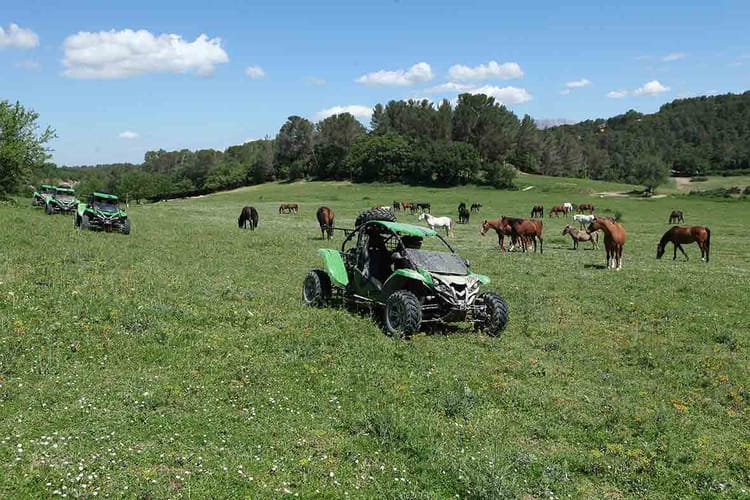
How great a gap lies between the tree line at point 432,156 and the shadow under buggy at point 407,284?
94698 mm

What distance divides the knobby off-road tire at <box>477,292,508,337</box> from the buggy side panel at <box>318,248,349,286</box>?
10.8ft

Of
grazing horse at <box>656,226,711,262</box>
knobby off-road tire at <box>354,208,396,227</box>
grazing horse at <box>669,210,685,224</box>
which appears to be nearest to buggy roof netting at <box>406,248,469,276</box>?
knobby off-road tire at <box>354,208,396,227</box>

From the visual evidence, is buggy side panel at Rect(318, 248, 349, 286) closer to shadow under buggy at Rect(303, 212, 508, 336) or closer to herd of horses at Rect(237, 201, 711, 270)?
shadow under buggy at Rect(303, 212, 508, 336)

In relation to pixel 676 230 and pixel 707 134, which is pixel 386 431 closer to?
pixel 676 230

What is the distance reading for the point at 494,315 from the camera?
38.3 feet

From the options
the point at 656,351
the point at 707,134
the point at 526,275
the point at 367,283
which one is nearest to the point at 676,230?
the point at 526,275

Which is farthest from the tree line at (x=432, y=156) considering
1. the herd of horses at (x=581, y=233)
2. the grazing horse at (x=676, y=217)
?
the herd of horses at (x=581, y=233)

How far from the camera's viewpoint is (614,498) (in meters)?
6.02

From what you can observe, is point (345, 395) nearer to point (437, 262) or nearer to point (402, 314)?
point (402, 314)

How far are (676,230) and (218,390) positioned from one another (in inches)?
1055

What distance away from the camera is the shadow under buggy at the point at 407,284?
11414 millimetres

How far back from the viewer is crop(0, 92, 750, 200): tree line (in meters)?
111

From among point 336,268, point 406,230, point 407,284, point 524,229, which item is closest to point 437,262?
point 407,284

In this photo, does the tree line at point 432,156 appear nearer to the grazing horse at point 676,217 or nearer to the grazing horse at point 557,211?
the grazing horse at point 557,211
